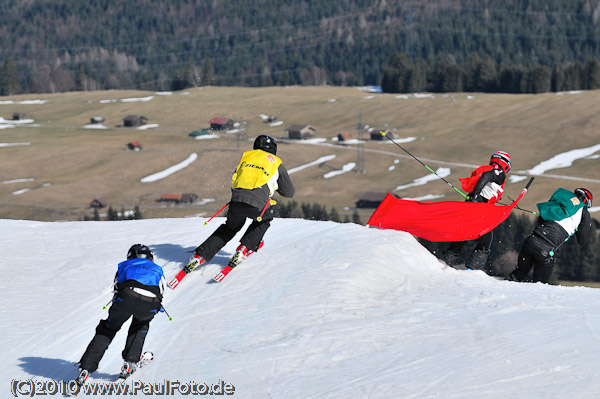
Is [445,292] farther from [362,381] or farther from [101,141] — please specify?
[101,141]

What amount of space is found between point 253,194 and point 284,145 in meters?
106

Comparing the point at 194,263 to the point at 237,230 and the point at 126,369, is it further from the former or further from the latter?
the point at 126,369

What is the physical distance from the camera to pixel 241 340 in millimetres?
8133

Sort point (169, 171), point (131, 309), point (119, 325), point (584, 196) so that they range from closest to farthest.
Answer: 1. point (131, 309)
2. point (119, 325)
3. point (584, 196)
4. point (169, 171)

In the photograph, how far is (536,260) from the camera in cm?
1113

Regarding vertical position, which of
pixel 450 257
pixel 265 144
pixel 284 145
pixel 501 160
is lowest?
pixel 284 145

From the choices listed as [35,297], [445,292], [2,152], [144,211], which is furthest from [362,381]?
[2,152]

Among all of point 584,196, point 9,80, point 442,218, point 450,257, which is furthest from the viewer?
point 9,80

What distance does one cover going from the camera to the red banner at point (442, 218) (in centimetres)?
1190

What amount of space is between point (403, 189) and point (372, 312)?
80.1m

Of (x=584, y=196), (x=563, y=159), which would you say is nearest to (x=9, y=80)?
(x=563, y=159)

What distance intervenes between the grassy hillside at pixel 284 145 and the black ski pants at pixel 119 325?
69.3m

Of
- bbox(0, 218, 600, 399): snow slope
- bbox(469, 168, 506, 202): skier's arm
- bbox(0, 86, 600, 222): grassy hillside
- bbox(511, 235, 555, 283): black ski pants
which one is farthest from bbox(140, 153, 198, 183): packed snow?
bbox(511, 235, 555, 283): black ski pants

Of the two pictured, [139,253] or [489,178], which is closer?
[139,253]
